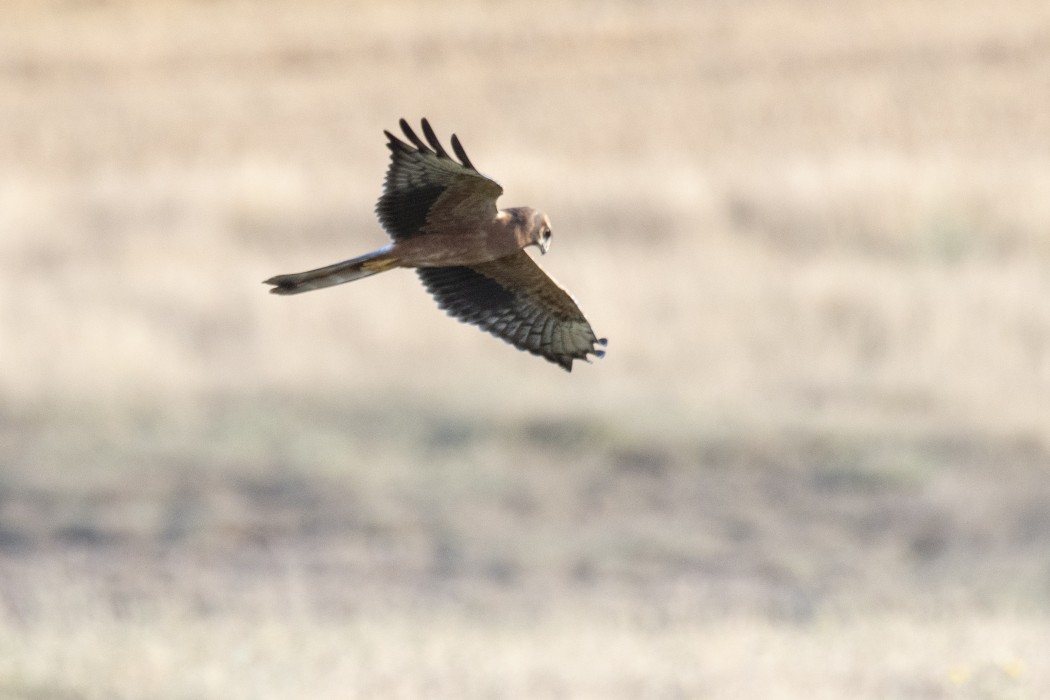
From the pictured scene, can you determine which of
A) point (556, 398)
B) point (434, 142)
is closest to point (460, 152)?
point (434, 142)

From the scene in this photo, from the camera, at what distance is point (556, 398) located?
36.1ft

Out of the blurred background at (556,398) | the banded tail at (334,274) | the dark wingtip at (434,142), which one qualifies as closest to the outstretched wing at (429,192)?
the dark wingtip at (434,142)

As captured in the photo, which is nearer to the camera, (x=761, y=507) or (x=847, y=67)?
(x=761, y=507)

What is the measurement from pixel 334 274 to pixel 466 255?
143 millimetres

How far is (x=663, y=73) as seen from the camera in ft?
48.1

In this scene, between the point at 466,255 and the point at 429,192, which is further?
the point at 429,192

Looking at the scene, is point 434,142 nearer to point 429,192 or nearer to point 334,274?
point 429,192

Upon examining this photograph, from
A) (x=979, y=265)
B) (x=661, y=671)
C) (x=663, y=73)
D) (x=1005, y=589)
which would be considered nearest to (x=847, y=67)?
(x=663, y=73)

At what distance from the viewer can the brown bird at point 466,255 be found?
5.70 ft

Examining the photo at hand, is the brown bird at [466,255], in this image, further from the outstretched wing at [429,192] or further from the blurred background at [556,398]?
the blurred background at [556,398]

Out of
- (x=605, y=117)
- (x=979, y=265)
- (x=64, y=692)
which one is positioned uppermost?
(x=605, y=117)

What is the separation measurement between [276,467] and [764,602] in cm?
321

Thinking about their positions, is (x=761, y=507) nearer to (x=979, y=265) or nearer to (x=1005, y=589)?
(x=1005, y=589)

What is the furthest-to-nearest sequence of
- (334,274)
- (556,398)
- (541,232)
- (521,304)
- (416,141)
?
(556,398), (521,304), (416,141), (541,232), (334,274)
